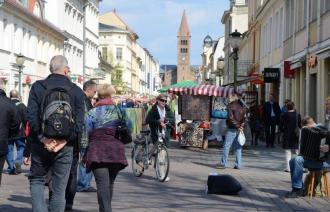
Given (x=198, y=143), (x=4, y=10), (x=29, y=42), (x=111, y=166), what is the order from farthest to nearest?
(x=29, y=42) → (x=4, y=10) → (x=198, y=143) → (x=111, y=166)

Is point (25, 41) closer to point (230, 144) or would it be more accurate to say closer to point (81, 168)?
point (230, 144)

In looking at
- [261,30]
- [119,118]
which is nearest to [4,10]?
[261,30]

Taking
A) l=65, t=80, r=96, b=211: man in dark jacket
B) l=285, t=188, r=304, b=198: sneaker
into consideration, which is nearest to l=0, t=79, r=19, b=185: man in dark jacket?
l=65, t=80, r=96, b=211: man in dark jacket

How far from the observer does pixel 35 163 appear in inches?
289

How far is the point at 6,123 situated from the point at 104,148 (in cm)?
175

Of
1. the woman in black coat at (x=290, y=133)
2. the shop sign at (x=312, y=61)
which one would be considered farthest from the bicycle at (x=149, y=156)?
the shop sign at (x=312, y=61)

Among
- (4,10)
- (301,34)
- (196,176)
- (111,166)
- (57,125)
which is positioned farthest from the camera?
(4,10)

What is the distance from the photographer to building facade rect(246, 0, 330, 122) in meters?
23.3

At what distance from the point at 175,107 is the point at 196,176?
16.2 metres

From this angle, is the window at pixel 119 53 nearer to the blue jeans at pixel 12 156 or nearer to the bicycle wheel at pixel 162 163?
the blue jeans at pixel 12 156

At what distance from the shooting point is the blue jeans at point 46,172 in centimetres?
732

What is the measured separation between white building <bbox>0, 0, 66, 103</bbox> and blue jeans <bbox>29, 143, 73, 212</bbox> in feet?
82.5

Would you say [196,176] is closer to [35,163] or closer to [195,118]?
[35,163]

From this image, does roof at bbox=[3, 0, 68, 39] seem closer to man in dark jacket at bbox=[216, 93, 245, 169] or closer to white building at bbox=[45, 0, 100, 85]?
white building at bbox=[45, 0, 100, 85]
